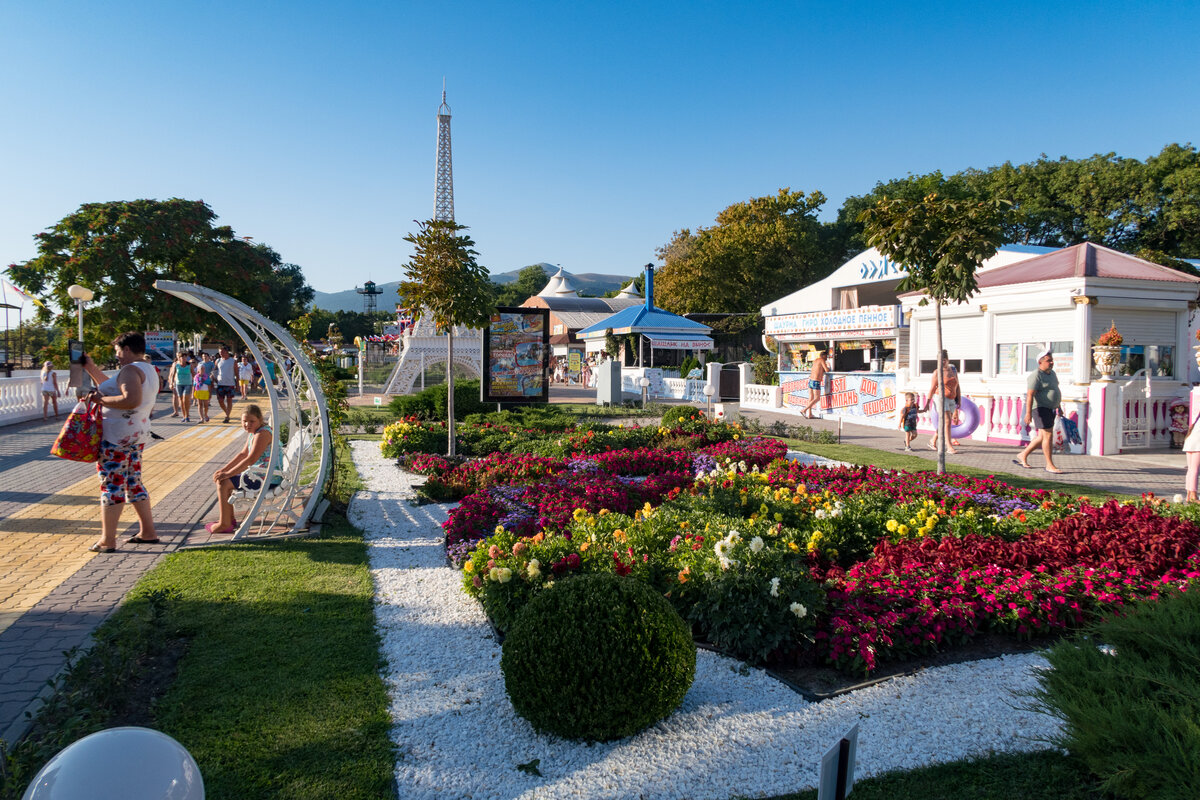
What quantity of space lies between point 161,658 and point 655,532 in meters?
3.42

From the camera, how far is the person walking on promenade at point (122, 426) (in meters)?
6.27

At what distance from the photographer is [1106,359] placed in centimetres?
1254

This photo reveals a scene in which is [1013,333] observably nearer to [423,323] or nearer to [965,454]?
[965,454]

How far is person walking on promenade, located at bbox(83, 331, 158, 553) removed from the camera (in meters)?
6.27

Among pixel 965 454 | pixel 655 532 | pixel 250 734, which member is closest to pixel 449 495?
pixel 655 532

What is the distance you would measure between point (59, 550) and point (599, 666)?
6047mm

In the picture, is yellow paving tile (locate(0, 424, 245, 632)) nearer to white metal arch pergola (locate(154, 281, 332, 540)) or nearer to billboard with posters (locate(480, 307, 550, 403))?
white metal arch pergola (locate(154, 281, 332, 540))

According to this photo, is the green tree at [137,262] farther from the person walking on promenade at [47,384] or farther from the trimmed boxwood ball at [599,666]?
the trimmed boxwood ball at [599,666]

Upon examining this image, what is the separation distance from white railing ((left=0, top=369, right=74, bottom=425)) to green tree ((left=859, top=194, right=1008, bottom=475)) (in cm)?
2025

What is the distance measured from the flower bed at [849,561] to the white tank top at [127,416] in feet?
9.92

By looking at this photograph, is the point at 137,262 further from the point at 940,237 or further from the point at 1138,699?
the point at 1138,699

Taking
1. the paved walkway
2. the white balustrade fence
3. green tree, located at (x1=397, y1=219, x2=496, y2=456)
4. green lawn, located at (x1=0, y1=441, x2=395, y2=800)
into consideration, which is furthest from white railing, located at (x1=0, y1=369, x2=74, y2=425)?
green lawn, located at (x1=0, y1=441, x2=395, y2=800)

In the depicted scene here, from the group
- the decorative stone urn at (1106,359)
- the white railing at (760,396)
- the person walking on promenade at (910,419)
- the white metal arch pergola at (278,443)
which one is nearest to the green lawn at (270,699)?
the white metal arch pergola at (278,443)

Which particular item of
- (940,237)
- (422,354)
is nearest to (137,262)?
(422,354)
